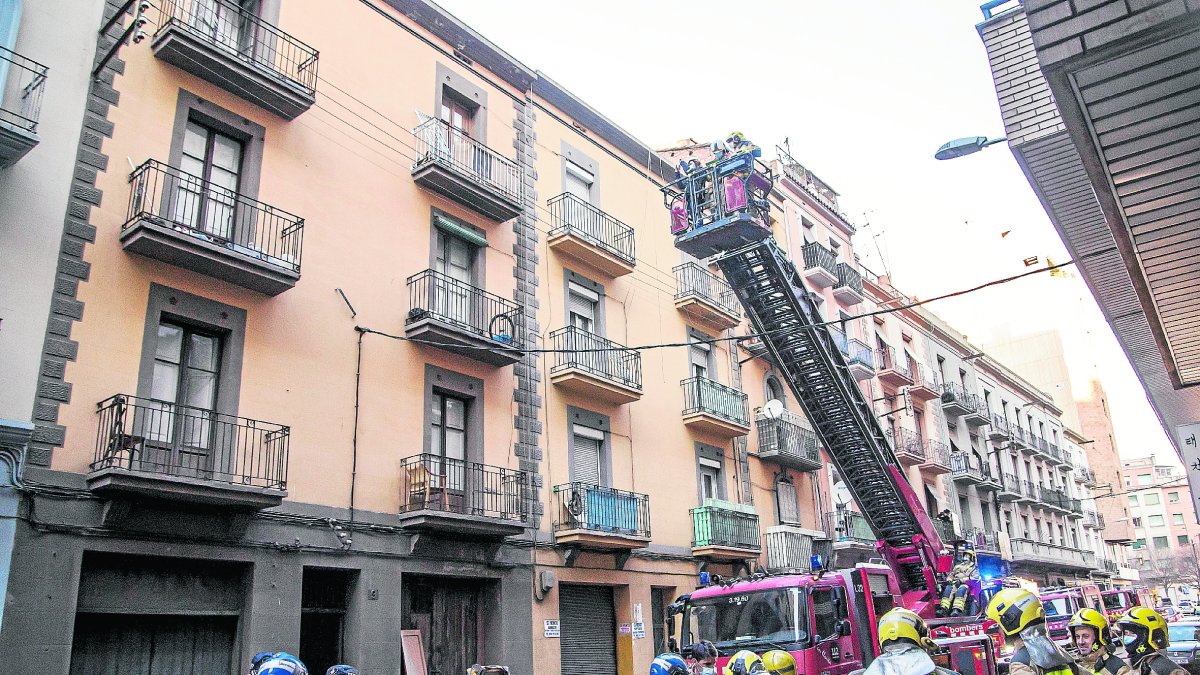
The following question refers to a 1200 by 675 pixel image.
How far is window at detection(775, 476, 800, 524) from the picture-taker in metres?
26.3

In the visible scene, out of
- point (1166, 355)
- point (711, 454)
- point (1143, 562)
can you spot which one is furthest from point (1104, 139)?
point (1143, 562)

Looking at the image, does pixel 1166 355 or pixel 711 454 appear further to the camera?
pixel 711 454

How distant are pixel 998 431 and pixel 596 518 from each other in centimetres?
2999

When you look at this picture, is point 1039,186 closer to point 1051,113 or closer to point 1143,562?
point 1051,113

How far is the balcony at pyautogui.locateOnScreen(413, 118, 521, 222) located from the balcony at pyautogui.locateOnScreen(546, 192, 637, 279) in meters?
1.44

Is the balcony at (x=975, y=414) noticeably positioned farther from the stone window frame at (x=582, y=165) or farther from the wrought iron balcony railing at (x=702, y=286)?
the stone window frame at (x=582, y=165)

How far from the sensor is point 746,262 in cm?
1628

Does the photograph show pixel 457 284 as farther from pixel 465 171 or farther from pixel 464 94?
pixel 464 94

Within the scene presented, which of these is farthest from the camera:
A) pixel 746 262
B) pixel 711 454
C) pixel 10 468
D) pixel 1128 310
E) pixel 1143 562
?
pixel 1143 562

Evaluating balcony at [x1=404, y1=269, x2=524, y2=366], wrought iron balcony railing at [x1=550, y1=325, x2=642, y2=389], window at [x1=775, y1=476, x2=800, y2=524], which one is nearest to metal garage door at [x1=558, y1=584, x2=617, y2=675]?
wrought iron balcony railing at [x1=550, y1=325, x2=642, y2=389]

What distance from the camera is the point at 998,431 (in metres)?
42.3

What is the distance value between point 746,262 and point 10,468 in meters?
11.5

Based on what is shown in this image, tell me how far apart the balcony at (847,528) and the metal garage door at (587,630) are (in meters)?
9.97

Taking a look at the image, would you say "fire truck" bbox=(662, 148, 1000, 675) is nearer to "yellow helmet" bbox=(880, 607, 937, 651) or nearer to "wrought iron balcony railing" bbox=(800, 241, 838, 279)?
"yellow helmet" bbox=(880, 607, 937, 651)
